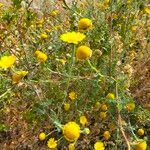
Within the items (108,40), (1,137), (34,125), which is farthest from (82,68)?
(1,137)

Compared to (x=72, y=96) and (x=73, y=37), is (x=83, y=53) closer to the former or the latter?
(x=73, y=37)

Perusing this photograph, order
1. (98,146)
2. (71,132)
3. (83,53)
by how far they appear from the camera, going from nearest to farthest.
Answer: (71,132), (83,53), (98,146)

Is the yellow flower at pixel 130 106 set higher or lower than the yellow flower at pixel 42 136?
higher

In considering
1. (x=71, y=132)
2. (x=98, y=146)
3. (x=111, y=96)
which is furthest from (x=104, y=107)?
(x=71, y=132)

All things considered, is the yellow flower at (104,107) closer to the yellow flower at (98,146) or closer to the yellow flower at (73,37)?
the yellow flower at (98,146)

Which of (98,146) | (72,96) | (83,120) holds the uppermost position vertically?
(72,96)

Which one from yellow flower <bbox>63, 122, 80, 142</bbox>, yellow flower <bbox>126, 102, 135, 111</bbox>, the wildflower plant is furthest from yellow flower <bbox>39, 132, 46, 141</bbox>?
yellow flower <bbox>126, 102, 135, 111</bbox>

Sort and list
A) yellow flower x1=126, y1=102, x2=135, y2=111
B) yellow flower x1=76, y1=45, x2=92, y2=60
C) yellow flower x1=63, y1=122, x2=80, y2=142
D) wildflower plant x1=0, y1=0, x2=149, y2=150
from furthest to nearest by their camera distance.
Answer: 1. yellow flower x1=126, y1=102, x2=135, y2=111
2. wildflower plant x1=0, y1=0, x2=149, y2=150
3. yellow flower x1=76, y1=45, x2=92, y2=60
4. yellow flower x1=63, y1=122, x2=80, y2=142

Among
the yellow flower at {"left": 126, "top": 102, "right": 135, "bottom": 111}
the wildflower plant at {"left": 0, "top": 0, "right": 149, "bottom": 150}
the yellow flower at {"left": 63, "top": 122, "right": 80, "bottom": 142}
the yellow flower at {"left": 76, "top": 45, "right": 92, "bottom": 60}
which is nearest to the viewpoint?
the yellow flower at {"left": 63, "top": 122, "right": 80, "bottom": 142}

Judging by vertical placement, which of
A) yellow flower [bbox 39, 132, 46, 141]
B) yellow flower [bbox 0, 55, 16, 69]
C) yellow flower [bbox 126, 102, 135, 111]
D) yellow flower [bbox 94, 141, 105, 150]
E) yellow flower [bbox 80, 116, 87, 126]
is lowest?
yellow flower [bbox 94, 141, 105, 150]

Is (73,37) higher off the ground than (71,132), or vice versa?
(73,37)

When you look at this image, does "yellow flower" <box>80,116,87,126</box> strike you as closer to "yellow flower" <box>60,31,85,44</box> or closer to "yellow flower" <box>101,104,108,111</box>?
"yellow flower" <box>101,104,108,111</box>

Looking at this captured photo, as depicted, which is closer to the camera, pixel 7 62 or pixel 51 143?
pixel 7 62

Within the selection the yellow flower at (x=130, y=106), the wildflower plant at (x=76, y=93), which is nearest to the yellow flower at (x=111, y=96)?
the wildflower plant at (x=76, y=93)
